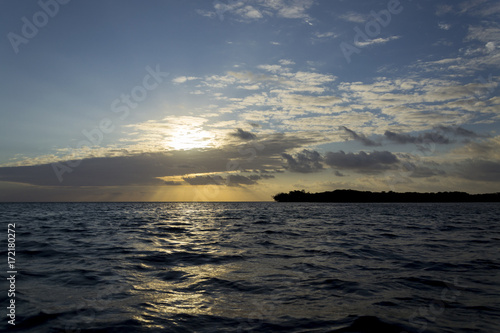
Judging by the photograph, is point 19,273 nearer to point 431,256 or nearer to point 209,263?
point 209,263

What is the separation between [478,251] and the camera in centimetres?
1791

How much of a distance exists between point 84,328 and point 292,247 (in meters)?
14.1

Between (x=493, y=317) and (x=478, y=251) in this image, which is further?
(x=478, y=251)

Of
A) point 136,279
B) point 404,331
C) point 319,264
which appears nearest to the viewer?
point 404,331

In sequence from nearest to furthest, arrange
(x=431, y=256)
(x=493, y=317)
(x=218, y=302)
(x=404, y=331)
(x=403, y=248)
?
1. (x=404, y=331)
2. (x=493, y=317)
3. (x=218, y=302)
4. (x=431, y=256)
5. (x=403, y=248)

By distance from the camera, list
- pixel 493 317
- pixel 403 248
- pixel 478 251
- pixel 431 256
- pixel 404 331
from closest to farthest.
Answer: pixel 404 331 → pixel 493 317 → pixel 431 256 → pixel 478 251 → pixel 403 248

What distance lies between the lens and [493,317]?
26.5ft

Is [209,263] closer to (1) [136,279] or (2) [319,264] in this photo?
(1) [136,279]

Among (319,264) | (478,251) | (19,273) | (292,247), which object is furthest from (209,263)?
(478,251)

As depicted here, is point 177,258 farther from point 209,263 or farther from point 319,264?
point 319,264

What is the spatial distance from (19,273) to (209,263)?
7834mm

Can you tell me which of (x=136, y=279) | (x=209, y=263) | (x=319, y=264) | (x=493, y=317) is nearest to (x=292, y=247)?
(x=319, y=264)

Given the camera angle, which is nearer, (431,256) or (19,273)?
(19,273)

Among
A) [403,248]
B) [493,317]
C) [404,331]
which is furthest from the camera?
[403,248]
